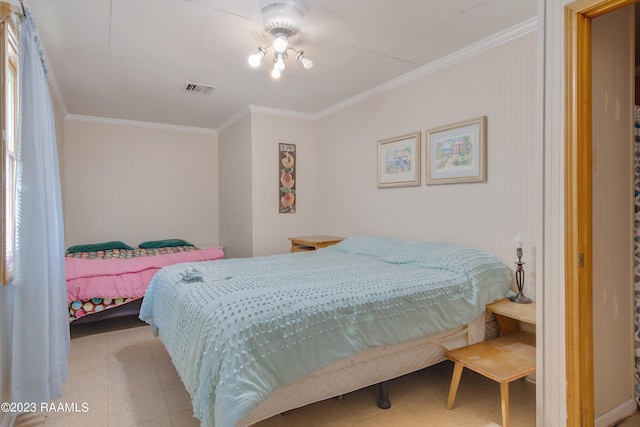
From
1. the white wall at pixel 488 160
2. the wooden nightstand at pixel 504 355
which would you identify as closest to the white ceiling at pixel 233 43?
the white wall at pixel 488 160

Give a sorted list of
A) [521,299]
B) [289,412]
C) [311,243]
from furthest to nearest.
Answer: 1. [311,243]
2. [521,299]
3. [289,412]

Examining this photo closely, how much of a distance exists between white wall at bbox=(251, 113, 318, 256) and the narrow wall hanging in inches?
1.8

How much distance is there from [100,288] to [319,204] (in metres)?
2.58

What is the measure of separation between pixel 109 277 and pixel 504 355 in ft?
10.6

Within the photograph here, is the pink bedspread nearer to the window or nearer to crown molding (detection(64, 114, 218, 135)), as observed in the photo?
the window

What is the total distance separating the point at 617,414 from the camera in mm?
1831

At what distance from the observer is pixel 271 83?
3.50 m

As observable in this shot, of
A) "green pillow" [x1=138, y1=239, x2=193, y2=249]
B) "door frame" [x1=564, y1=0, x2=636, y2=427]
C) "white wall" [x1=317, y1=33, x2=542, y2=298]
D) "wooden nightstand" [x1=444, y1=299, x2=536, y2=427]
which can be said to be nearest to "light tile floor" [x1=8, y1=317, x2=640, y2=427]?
"wooden nightstand" [x1=444, y1=299, x2=536, y2=427]

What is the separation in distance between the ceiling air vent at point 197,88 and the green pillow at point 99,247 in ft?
7.62

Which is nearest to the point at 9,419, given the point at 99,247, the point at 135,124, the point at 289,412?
the point at 289,412

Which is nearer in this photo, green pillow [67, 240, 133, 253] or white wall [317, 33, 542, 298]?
white wall [317, 33, 542, 298]

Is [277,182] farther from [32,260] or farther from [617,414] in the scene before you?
[617,414]

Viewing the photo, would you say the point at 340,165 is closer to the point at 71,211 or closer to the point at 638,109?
Result: the point at 638,109

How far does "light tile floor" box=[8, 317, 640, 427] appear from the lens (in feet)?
6.22
